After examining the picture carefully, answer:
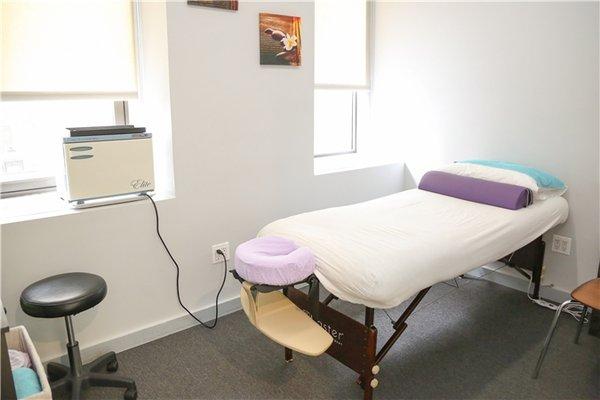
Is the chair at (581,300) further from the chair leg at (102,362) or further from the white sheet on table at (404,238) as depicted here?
the chair leg at (102,362)

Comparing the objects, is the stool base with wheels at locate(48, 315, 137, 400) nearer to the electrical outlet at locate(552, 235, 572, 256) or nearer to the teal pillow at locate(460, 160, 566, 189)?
the teal pillow at locate(460, 160, 566, 189)

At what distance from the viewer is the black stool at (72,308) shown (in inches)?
69.2

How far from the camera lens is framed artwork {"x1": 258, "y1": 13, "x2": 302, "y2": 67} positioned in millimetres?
2648

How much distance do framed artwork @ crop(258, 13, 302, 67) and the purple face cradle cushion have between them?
128 cm

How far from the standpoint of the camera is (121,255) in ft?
7.57

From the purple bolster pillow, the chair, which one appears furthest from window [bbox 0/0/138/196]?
the chair

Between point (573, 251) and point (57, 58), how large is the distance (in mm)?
3167

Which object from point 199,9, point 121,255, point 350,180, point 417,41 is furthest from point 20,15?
point 417,41

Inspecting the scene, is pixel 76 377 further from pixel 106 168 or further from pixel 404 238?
pixel 404 238

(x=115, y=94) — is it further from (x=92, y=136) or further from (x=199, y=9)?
(x=199, y=9)

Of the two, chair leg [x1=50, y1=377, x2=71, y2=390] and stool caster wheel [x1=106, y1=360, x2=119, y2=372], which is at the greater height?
chair leg [x1=50, y1=377, x2=71, y2=390]

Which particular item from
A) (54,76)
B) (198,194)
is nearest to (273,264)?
(198,194)

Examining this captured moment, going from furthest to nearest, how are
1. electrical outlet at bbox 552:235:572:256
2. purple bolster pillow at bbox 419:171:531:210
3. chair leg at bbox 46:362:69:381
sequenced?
electrical outlet at bbox 552:235:572:256
purple bolster pillow at bbox 419:171:531:210
chair leg at bbox 46:362:69:381

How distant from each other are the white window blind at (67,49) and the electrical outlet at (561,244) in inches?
108
